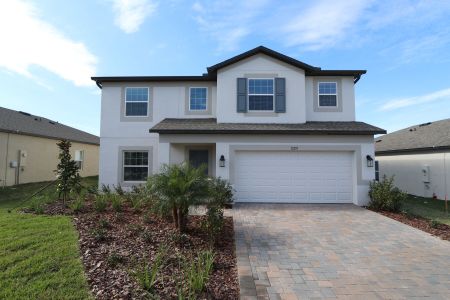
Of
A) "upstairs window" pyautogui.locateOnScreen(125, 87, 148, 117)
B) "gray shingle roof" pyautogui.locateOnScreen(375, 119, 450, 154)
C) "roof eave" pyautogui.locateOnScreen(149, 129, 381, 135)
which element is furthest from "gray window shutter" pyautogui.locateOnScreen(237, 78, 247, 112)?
"gray shingle roof" pyautogui.locateOnScreen(375, 119, 450, 154)

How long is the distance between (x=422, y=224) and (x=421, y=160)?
27.1 ft

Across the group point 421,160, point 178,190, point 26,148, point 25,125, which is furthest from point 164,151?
point 421,160

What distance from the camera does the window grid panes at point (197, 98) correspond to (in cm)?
1380

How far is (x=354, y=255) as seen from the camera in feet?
19.0

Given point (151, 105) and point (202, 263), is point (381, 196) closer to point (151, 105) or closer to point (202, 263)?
point (202, 263)

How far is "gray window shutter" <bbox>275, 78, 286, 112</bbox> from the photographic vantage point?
12594mm

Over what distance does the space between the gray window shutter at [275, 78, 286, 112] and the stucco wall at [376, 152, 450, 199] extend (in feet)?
28.6

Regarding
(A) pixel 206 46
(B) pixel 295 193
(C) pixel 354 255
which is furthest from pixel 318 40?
(C) pixel 354 255

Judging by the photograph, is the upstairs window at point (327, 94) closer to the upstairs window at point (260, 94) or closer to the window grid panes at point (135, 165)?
the upstairs window at point (260, 94)

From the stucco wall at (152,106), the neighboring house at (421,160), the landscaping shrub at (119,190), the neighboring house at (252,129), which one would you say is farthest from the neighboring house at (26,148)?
the neighboring house at (421,160)

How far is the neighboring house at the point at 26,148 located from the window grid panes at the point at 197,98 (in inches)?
324

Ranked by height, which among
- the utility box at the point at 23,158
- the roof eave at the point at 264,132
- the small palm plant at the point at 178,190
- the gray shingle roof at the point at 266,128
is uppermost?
the gray shingle roof at the point at 266,128

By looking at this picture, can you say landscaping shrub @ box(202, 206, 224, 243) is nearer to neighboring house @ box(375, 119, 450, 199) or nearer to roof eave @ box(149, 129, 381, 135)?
roof eave @ box(149, 129, 381, 135)

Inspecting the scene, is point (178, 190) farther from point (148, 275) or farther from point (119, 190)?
point (119, 190)
